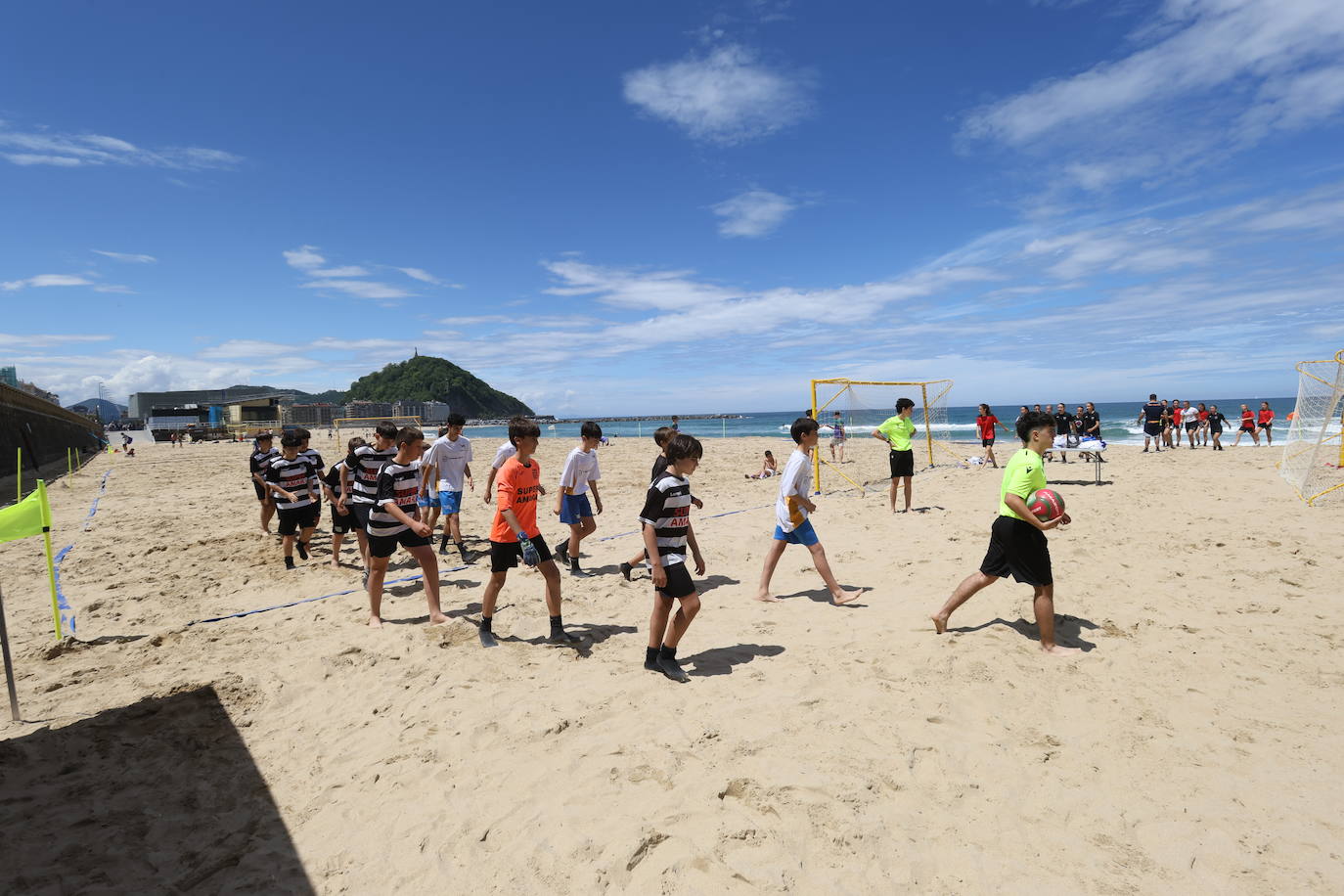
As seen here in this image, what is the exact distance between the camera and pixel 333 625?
5.44 m

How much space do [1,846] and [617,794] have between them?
8.90 ft

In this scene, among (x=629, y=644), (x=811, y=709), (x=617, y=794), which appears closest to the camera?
(x=617, y=794)

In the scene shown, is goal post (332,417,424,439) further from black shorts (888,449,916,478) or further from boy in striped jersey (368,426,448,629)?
black shorts (888,449,916,478)

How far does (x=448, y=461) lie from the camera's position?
24.8 ft

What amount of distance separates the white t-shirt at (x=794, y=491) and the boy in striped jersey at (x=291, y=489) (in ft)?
18.1

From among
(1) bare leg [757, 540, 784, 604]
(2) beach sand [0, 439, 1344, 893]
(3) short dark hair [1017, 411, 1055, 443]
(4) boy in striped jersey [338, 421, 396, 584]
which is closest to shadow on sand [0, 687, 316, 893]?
(2) beach sand [0, 439, 1344, 893]

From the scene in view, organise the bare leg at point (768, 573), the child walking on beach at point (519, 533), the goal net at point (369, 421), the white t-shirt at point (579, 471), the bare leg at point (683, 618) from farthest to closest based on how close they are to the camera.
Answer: the goal net at point (369, 421) → the white t-shirt at point (579, 471) → the bare leg at point (768, 573) → the child walking on beach at point (519, 533) → the bare leg at point (683, 618)

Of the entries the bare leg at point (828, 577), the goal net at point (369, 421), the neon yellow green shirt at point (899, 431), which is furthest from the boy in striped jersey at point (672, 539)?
the neon yellow green shirt at point (899, 431)

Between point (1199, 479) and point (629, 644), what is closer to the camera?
point (629, 644)

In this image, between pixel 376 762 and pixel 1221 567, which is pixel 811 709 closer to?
pixel 376 762

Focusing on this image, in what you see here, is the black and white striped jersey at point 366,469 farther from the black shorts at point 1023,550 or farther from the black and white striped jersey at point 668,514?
the black shorts at point 1023,550

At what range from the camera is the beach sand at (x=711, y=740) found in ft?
8.46

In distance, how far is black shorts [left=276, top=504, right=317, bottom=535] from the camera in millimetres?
7262

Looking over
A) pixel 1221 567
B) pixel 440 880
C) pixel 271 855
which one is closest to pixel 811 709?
pixel 440 880
